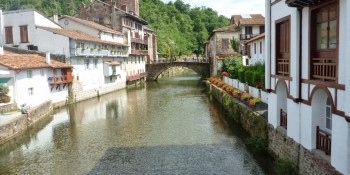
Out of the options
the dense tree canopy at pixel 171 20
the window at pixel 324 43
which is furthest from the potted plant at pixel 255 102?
the dense tree canopy at pixel 171 20

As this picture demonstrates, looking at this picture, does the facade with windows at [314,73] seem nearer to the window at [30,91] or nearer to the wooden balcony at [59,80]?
the window at [30,91]

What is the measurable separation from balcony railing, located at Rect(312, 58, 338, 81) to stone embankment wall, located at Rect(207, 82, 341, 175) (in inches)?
112

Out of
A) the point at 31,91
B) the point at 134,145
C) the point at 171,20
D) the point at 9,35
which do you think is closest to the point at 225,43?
the point at 9,35

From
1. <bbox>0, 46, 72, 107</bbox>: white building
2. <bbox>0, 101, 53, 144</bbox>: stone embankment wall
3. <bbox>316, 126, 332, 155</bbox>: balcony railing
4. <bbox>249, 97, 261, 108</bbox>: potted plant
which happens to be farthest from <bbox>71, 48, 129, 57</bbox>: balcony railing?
→ <bbox>316, 126, 332, 155</bbox>: balcony railing

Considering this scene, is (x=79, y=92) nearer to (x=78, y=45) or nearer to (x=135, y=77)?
(x=78, y=45)

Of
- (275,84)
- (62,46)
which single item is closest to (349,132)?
(275,84)

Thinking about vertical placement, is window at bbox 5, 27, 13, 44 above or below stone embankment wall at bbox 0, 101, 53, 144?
above

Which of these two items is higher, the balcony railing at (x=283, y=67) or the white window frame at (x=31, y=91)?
the balcony railing at (x=283, y=67)

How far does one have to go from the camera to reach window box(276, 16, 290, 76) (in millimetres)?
14383

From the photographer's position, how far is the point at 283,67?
1482 cm

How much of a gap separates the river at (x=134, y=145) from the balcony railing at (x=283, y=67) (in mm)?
4683

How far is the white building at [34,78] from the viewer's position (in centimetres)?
2764

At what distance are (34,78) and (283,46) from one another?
2478cm

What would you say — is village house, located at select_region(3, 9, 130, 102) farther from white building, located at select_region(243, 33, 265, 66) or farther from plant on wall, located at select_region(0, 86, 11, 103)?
white building, located at select_region(243, 33, 265, 66)
